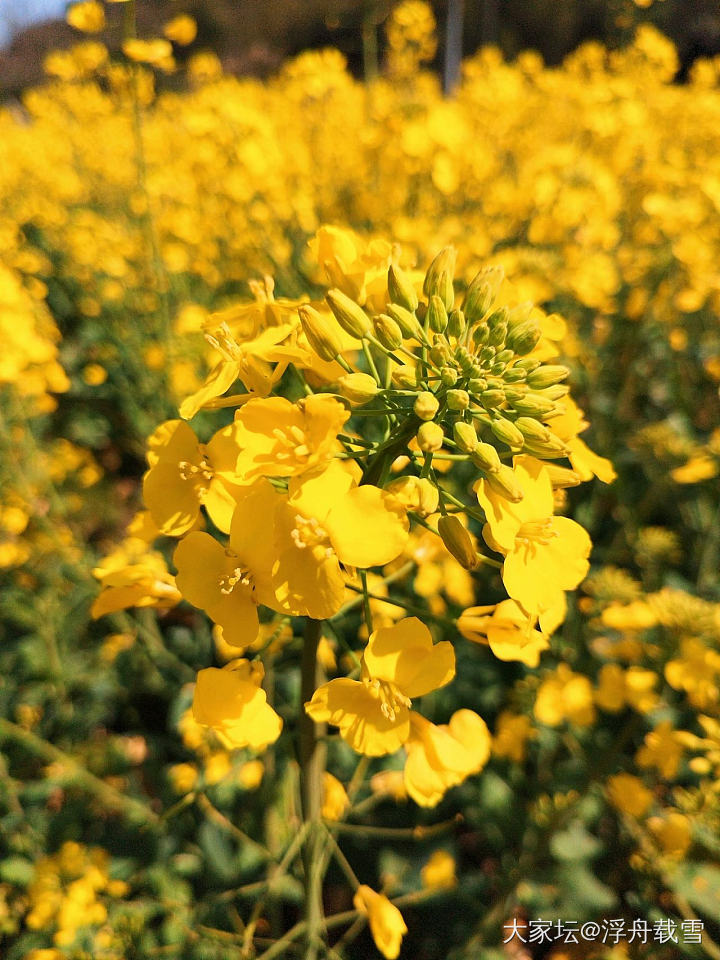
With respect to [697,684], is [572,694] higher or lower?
lower

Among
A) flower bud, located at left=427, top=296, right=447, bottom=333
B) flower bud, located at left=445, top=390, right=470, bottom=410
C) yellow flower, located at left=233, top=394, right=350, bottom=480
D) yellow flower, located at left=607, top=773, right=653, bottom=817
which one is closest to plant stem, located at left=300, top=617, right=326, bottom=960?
yellow flower, located at left=233, top=394, right=350, bottom=480

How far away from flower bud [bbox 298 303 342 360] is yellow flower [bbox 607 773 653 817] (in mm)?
1748

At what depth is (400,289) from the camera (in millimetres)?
1073

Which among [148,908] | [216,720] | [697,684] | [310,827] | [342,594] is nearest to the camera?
[342,594]

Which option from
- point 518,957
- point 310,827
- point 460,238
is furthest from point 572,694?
point 460,238

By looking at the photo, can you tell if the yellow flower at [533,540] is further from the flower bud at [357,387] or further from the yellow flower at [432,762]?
the yellow flower at [432,762]

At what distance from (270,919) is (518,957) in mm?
939

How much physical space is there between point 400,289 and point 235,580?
593 millimetres

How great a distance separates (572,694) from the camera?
205 cm

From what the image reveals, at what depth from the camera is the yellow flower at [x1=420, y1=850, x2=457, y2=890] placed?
6.42 ft

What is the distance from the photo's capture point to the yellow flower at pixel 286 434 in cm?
87

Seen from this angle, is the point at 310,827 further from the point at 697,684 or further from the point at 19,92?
the point at 19,92

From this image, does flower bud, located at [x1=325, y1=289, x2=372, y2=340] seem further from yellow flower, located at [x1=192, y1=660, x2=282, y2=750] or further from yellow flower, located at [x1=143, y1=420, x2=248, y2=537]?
yellow flower, located at [x1=192, y1=660, x2=282, y2=750]

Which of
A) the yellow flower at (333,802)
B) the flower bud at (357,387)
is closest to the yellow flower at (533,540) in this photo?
the flower bud at (357,387)
